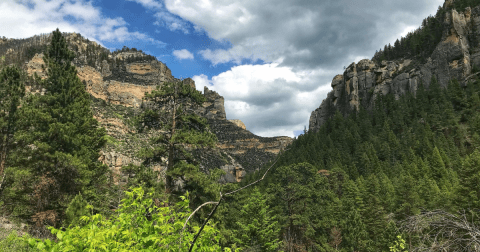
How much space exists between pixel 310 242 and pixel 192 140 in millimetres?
21158

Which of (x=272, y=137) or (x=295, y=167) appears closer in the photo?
(x=295, y=167)

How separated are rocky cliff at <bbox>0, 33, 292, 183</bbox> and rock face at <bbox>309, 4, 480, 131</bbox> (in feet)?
159

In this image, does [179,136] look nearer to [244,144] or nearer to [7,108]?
[7,108]

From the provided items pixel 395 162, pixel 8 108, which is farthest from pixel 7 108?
pixel 395 162

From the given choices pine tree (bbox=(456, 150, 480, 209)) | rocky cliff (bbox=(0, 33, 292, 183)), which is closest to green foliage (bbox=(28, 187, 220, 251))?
pine tree (bbox=(456, 150, 480, 209))

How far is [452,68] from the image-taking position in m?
75.2

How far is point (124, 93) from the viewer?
106 m

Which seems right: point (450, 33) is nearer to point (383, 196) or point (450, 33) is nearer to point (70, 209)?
point (383, 196)

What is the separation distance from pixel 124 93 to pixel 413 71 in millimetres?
106728

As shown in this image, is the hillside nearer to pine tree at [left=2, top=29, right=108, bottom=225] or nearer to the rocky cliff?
pine tree at [left=2, top=29, right=108, bottom=225]

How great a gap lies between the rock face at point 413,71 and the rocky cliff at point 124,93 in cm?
4861

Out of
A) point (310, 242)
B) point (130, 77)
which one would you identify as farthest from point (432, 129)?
point (130, 77)

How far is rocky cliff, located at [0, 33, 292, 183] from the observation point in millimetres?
69188

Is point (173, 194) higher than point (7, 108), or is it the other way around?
point (7, 108)
